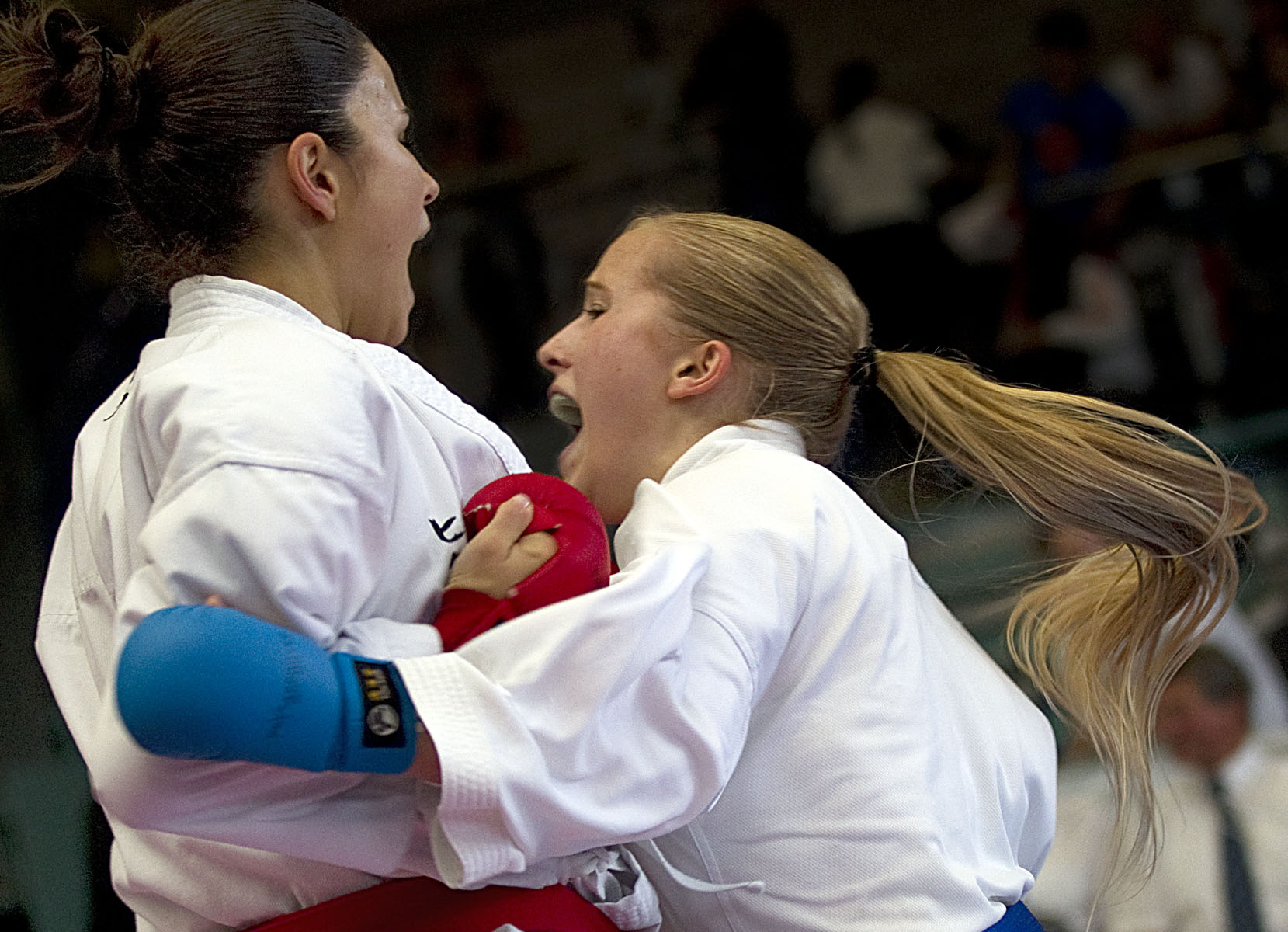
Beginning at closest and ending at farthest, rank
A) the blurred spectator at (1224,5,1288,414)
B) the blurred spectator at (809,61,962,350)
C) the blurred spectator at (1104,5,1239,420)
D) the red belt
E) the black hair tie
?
the red belt
the black hair tie
the blurred spectator at (1224,5,1288,414)
the blurred spectator at (1104,5,1239,420)
the blurred spectator at (809,61,962,350)

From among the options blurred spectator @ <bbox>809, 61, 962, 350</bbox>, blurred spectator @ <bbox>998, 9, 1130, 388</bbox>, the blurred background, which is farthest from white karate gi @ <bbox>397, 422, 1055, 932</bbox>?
blurred spectator @ <bbox>998, 9, 1130, 388</bbox>

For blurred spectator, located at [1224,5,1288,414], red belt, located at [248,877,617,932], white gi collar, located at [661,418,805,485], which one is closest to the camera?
red belt, located at [248,877,617,932]

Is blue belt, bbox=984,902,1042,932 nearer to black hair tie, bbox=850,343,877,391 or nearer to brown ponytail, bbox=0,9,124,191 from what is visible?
black hair tie, bbox=850,343,877,391

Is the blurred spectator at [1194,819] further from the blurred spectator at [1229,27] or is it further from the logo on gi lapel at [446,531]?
the blurred spectator at [1229,27]

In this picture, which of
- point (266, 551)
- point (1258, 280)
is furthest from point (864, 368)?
point (1258, 280)

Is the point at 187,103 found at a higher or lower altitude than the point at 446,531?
higher

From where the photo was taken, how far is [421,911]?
1182 millimetres

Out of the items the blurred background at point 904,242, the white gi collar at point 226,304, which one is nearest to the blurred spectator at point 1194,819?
the blurred background at point 904,242

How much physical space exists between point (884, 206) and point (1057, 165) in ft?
2.15

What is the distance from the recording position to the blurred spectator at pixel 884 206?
4.73 metres

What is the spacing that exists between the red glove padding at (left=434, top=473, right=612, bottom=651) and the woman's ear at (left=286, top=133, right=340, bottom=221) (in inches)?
14.0

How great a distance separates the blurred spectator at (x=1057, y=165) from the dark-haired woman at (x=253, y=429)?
3.63 m

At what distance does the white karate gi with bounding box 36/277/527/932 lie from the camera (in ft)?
3.37

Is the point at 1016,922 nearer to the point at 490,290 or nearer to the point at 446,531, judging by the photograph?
the point at 446,531
